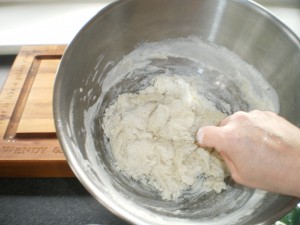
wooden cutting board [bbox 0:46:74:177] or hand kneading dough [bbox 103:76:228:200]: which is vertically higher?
hand kneading dough [bbox 103:76:228:200]

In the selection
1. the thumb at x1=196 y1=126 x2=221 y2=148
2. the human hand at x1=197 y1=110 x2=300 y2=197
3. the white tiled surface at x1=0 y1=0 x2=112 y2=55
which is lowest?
the white tiled surface at x1=0 y1=0 x2=112 y2=55

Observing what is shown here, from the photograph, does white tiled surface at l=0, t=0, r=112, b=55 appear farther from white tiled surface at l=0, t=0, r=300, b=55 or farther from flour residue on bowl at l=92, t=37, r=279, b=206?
flour residue on bowl at l=92, t=37, r=279, b=206

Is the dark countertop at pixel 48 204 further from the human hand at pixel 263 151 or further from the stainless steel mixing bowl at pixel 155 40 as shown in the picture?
the human hand at pixel 263 151

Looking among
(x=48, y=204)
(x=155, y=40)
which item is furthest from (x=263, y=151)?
(x=48, y=204)

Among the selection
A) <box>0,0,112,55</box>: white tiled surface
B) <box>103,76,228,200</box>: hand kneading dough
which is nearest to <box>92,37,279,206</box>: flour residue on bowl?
<box>103,76,228,200</box>: hand kneading dough

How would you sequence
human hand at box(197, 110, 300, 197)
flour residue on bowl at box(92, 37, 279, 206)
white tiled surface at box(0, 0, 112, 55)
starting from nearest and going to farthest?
human hand at box(197, 110, 300, 197) → flour residue on bowl at box(92, 37, 279, 206) → white tiled surface at box(0, 0, 112, 55)

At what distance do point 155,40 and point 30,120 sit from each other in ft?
1.84

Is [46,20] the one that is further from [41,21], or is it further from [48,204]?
[48,204]

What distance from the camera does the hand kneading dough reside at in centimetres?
96

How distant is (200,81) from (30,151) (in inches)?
26.6

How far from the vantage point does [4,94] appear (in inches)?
47.4

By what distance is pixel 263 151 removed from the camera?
714mm

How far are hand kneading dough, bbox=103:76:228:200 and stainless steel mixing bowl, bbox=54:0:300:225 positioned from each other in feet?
0.13

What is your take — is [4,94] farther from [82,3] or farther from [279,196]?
[279,196]
